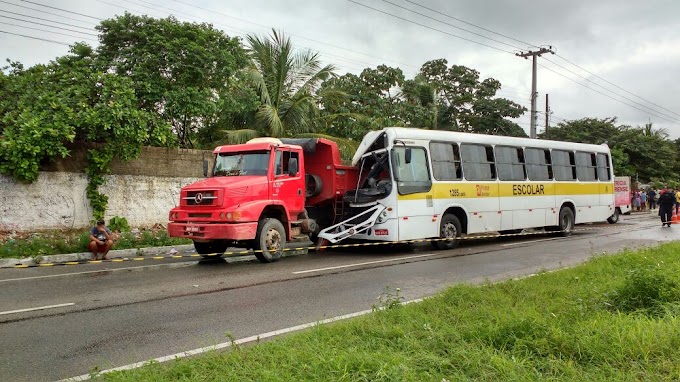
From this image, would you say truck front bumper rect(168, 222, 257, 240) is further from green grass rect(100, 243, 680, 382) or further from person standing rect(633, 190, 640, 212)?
person standing rect(633, 190, 640, 212)

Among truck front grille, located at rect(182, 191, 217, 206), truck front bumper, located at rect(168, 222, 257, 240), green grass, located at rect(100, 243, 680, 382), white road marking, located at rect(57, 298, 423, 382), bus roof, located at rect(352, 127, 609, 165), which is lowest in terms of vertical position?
white road marking, located at rect(57, 298, 423, 382)

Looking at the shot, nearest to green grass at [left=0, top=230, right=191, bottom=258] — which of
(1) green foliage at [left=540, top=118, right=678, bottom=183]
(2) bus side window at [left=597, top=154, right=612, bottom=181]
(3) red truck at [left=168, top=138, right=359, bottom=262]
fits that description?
(3) red truck at [left=168, top=138, right=359, bottom=262]

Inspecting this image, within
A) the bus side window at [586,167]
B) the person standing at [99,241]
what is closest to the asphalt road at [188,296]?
the person standing at [99,241]

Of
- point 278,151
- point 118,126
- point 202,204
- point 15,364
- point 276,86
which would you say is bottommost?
point 15,364

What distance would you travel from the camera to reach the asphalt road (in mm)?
4801

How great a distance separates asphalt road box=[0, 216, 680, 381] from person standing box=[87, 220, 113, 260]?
4.05ft

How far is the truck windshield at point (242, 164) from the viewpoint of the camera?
10688 millimetres

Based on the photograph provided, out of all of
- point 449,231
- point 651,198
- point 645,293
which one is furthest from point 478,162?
point 651,198

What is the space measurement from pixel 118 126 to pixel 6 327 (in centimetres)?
876

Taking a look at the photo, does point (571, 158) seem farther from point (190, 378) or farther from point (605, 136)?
point (605, 136)

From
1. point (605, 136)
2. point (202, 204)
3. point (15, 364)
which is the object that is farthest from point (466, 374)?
point (605, 136)

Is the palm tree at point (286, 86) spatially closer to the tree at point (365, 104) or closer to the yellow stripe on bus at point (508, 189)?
the tree at point (365, 104)

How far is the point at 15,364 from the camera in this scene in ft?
14.3

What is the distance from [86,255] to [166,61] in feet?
20.9
